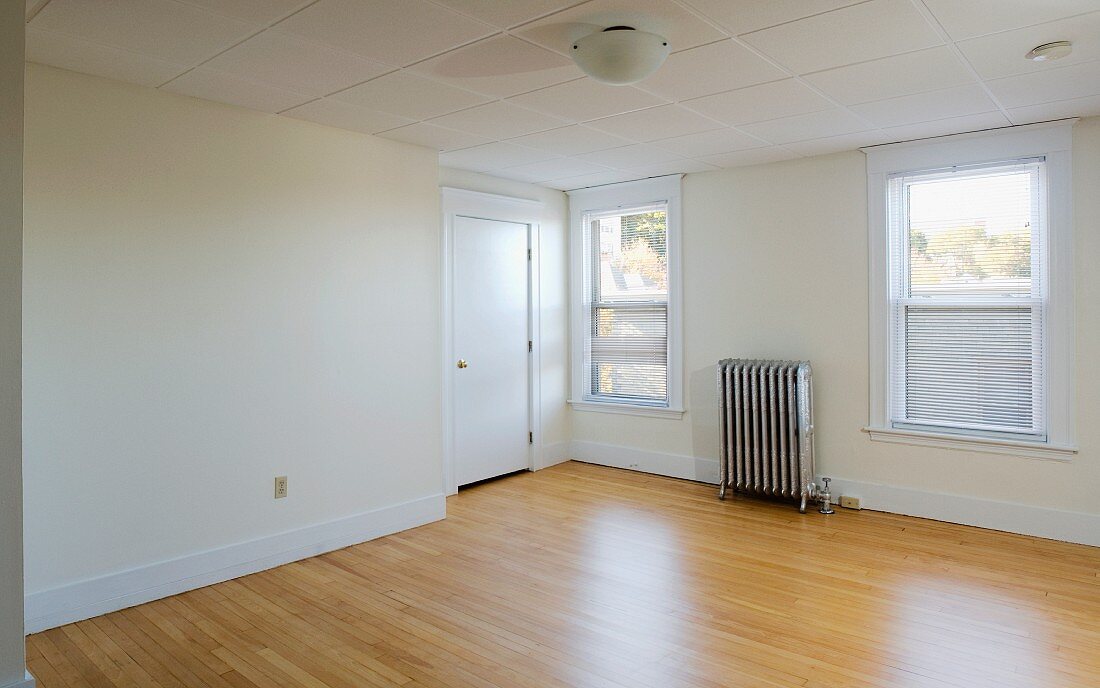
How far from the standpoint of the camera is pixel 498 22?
8.50ft

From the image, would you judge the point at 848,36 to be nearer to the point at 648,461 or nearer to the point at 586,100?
the point at 586,100

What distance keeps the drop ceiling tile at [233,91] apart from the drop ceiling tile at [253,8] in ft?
2.14

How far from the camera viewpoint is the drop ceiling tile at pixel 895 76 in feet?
9.84

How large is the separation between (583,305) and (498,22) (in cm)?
386

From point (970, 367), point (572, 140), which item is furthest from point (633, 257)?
point (970, 367)

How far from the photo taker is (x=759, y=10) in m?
2.50

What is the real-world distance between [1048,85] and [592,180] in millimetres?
3183

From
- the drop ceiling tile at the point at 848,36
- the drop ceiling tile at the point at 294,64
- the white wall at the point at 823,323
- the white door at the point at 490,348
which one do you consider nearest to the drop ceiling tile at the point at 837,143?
the white wall at the point at 823,323

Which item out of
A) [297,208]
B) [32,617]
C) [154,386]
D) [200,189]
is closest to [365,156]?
[297,208]

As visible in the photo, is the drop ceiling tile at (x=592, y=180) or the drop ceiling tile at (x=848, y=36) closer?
the drop ceiling tile at (x=848, y=36)

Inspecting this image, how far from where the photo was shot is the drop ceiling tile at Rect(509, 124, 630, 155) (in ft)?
13.8

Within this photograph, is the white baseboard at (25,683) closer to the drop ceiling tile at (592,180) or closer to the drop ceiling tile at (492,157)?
the drop ceiling tile at (492,157)

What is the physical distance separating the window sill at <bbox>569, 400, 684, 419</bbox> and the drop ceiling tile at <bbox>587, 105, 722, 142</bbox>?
2.35 metres

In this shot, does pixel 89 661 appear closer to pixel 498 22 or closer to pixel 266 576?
pixel 266 576
